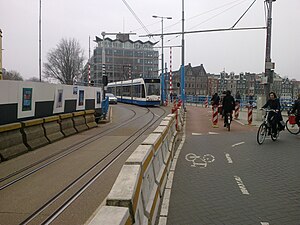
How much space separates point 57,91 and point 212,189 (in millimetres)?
8084

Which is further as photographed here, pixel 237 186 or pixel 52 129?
pixel 52 129

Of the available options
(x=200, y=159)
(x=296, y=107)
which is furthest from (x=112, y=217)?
(x=296, y=107)

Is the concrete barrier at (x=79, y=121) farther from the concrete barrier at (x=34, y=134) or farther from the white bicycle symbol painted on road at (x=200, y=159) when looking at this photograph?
the white bicycle symbol painted on road at (x=200, y=159)

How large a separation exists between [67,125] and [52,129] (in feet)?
5.19

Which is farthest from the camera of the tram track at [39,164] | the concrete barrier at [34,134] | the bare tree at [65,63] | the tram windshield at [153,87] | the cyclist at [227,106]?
the bare tree at [65,63]

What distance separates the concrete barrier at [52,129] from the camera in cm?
1060

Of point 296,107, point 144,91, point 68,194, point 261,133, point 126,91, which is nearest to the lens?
point 68,194

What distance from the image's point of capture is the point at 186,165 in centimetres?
777

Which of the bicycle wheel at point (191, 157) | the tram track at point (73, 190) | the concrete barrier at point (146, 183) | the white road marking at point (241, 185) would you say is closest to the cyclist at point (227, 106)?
the bicycle wheel at point (191, 157)

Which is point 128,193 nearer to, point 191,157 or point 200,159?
point 200,159

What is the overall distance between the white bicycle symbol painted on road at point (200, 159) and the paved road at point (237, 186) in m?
0.02

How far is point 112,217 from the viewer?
92.5 inches

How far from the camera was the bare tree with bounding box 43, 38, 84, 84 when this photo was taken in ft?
215

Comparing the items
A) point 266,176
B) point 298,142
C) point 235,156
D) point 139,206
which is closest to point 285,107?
point 298,142
